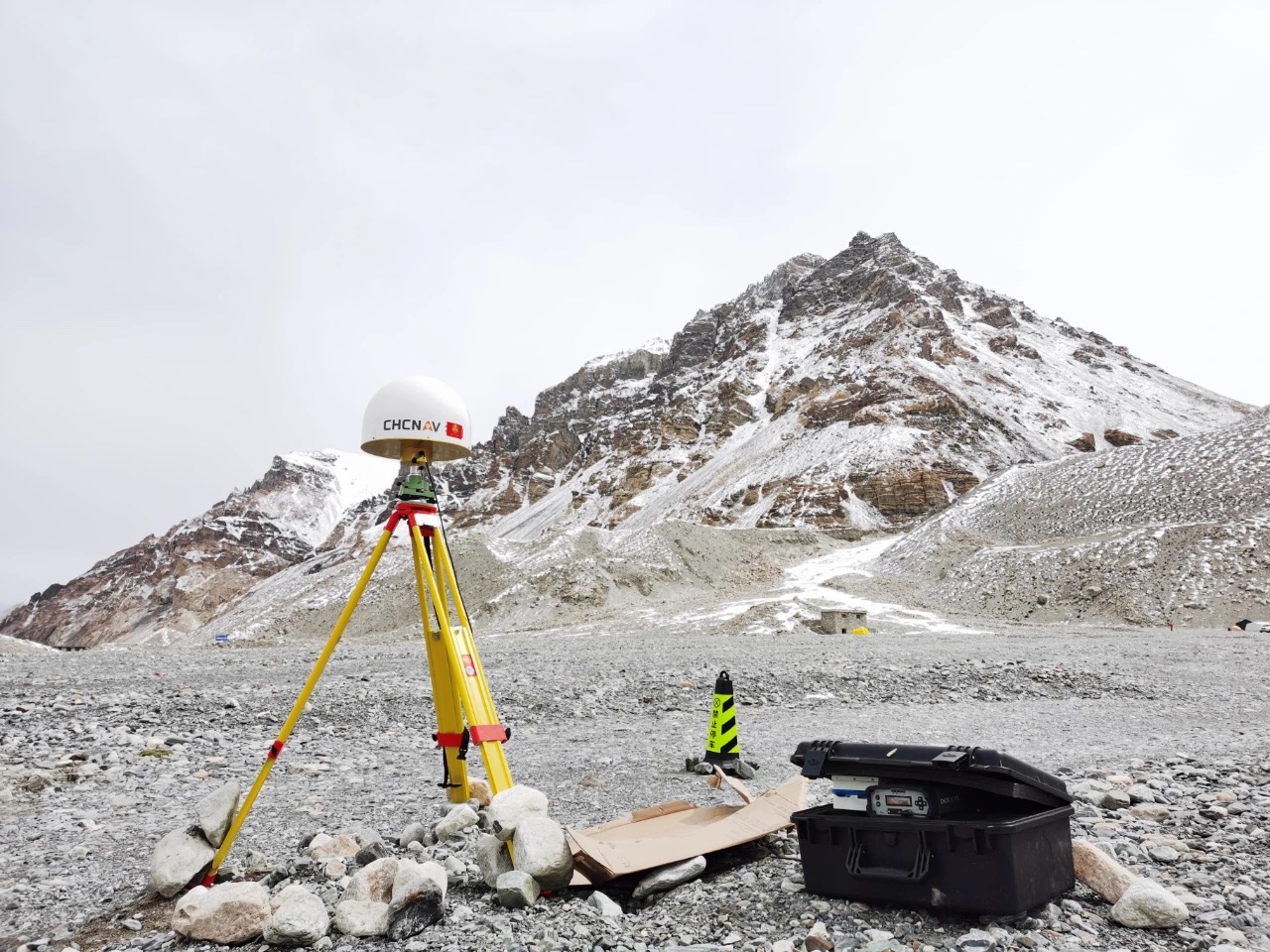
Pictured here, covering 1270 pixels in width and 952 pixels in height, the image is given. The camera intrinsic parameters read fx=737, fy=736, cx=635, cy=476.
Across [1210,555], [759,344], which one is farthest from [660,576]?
[759,344]

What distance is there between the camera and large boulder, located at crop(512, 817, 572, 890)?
12.1 feet

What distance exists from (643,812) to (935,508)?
63041mm

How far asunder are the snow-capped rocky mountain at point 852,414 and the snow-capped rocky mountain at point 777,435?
0.32 meters

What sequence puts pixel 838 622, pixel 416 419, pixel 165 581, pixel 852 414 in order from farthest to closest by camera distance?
pixel 165 581 < pixel 852 414 < pixel 838 622 < pixel 416 419

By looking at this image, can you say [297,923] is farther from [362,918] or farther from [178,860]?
[178,860]

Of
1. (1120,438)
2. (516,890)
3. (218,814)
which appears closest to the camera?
(516,890)

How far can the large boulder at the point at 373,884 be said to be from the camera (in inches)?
143

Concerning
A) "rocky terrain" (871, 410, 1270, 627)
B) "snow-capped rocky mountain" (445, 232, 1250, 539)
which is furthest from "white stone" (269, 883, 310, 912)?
"snow-capped rocky mountain" (445, 232, 1250, 539)

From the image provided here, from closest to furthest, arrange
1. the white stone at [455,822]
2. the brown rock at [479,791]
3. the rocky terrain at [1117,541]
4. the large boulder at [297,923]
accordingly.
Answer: the large boulder at [297,923]
the white stone at [455,822]
the brown rock at [479,791]
the rocky terrain at [1117,541]

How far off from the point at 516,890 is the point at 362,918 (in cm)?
71

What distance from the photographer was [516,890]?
142 inches

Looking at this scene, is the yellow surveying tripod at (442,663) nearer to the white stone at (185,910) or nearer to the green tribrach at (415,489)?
the green tribrach at (415,489)

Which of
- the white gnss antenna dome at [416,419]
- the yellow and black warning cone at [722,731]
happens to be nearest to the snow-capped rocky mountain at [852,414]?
the yellow and black warning cone at [722,731]

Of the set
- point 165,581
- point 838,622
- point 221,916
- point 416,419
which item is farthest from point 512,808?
point 165,581
